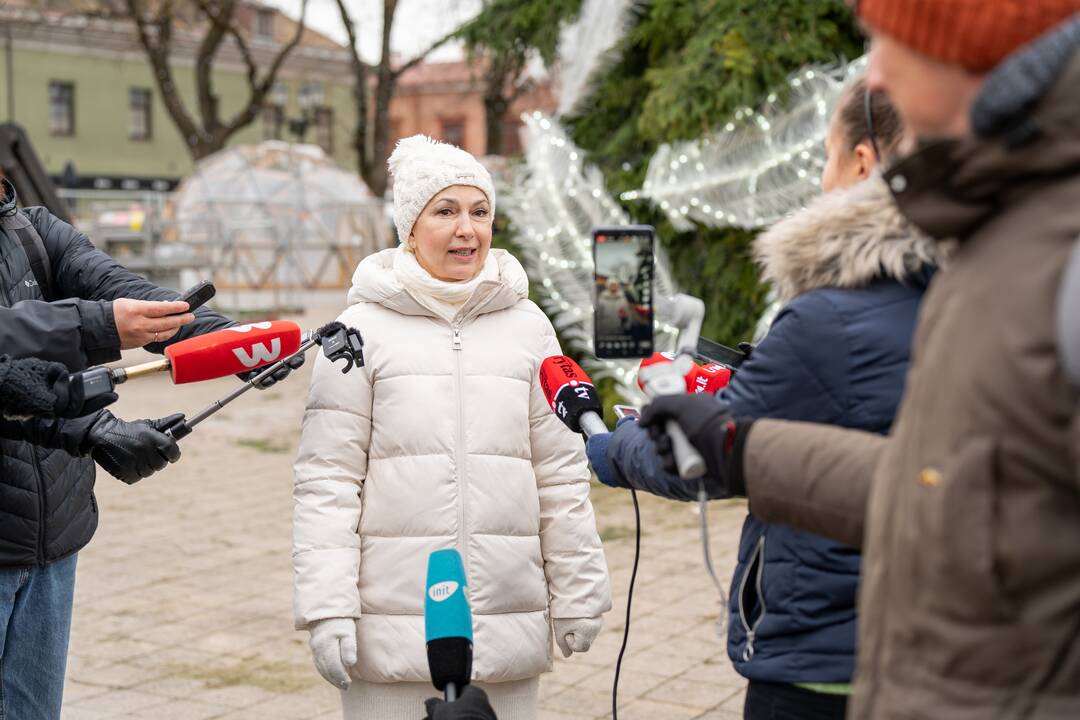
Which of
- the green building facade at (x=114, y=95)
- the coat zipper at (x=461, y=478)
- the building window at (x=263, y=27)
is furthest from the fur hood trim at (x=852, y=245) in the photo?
the building window at (x=263, y=27)

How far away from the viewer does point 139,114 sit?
177 ft

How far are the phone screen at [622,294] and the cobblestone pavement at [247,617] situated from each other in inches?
52.9

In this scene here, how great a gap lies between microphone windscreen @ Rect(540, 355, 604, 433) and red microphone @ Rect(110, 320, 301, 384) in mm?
714

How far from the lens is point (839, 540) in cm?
206

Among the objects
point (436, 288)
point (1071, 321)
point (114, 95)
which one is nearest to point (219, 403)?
point (436, 288)

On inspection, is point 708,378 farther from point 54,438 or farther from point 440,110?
point 440,110

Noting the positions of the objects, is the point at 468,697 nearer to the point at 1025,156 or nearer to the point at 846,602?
the point at 846,602

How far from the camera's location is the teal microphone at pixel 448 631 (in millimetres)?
2348

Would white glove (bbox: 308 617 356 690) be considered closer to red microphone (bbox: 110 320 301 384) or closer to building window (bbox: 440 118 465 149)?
red microphone (bbox: 110 320 301 384)

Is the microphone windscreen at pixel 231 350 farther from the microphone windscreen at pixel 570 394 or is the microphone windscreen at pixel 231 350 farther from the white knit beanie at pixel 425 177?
the microphone windscreen at pixel 570 394

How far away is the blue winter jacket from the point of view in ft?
7.59

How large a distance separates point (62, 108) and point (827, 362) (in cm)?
5298

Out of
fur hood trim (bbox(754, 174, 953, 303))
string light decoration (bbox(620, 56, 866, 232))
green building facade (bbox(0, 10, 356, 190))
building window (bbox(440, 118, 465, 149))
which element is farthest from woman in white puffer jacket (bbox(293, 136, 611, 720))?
building window (bbox(440, 118, 465, 149))

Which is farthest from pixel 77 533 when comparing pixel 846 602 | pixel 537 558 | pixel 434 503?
pixel 846 602
